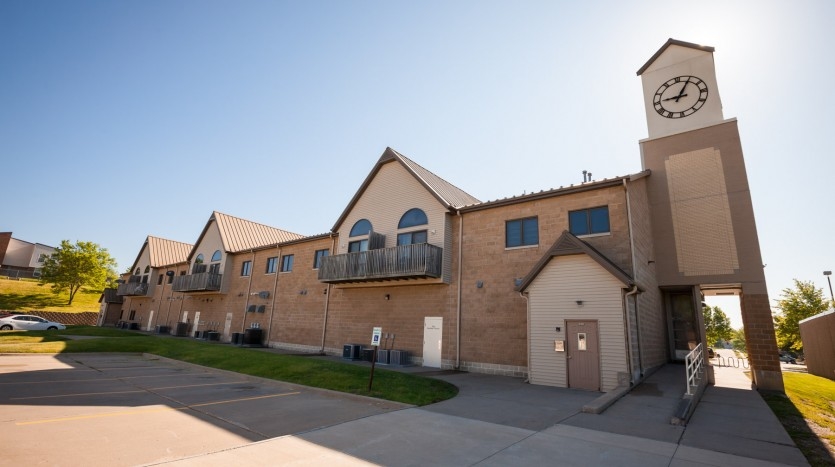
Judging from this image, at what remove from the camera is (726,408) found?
9.82m

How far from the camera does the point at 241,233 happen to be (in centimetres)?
3444

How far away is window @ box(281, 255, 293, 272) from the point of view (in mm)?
26531

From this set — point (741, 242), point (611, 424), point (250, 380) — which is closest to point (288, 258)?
point (250, 380)

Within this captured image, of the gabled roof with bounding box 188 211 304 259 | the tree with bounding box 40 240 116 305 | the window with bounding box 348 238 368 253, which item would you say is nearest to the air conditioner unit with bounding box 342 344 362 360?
the window with bounding box 348 238 368 253

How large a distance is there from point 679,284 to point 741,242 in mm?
2786

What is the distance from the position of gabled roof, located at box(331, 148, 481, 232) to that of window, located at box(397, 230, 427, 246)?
1.93m

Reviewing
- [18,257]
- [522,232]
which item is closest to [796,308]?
[522,232]

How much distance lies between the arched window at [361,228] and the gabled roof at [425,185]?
3.96 feet

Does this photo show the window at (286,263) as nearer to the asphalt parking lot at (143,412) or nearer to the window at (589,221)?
the asphalt parking lot at (143,412)

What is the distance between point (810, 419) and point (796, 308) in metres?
33.3

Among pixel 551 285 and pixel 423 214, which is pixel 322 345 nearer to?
pixel 423 214

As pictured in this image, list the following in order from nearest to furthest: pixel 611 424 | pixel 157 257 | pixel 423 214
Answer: pixel 611 424, pixel 423 214, pixel 157 257

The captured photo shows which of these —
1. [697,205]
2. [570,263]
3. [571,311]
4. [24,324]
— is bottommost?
[24,324]

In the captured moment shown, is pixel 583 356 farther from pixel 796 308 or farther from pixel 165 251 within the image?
pixel 165 251
